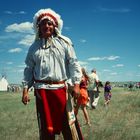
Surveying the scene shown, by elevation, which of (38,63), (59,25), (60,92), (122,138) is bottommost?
(122,138)

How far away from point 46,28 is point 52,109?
1125 millimetres

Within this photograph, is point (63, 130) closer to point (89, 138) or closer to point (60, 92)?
point (60, 92)

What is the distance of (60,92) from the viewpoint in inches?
244

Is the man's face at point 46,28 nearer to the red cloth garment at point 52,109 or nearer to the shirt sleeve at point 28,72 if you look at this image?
the shirt sleeve at point 28,72

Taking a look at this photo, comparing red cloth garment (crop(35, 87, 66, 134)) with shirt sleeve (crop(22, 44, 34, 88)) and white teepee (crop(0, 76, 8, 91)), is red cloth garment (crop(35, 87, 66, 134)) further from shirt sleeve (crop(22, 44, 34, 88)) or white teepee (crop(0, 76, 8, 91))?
white teepee (crop(0, 76, 8, 91))

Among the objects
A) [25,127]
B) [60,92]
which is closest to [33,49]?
[60,92]

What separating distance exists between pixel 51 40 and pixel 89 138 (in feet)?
13.5

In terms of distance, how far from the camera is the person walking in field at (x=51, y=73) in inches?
241

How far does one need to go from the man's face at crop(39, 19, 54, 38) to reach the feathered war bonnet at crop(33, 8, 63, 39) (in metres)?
0.05

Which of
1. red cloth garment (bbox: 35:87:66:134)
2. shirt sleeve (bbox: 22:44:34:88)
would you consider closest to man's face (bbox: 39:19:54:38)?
shirt sleeve (bbox: 22:44:34:88)

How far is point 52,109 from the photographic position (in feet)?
20.1

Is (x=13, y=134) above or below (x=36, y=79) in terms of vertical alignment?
below

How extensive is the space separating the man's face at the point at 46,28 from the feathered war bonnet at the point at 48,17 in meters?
0.05

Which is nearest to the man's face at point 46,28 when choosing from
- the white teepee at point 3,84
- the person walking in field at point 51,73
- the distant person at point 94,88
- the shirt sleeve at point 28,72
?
the person walking in field at point 51,73
